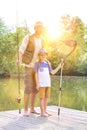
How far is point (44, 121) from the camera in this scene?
5.86m

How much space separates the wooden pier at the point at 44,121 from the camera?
539 centimetres

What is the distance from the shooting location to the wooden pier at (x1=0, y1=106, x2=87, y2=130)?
17.7 feet

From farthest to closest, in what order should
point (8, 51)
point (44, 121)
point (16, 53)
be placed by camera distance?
point (8, 51), point (16, 53), point (44, 121)

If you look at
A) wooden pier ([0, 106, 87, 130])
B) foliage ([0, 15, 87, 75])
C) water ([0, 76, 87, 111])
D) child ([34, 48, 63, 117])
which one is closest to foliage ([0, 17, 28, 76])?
foliage ([0, 15, 87, 75])

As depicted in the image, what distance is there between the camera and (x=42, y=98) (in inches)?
250

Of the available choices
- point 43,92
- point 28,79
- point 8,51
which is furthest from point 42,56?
point 8,51

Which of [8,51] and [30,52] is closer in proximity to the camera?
[30,52]

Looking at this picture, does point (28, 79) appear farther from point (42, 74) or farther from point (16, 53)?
point (16, 53)

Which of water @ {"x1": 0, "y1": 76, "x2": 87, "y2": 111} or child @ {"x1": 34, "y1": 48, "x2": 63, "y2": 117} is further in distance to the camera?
water @ {"x1": 0, "y1": 76, "x2": 87, "y2": 111}

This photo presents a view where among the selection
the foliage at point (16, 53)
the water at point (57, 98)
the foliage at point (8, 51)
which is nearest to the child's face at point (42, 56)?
the water at point (57, 98)

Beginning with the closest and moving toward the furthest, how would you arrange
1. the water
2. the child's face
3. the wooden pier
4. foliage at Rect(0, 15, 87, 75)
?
the wooden pier, the child's face, the water, foliage at Rect(0, 15, 87, 75)

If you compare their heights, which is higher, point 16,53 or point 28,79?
point 16,53

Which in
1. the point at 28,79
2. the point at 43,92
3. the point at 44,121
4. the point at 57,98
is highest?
the point at 28,79

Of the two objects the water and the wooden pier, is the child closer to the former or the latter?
the wooden pier
